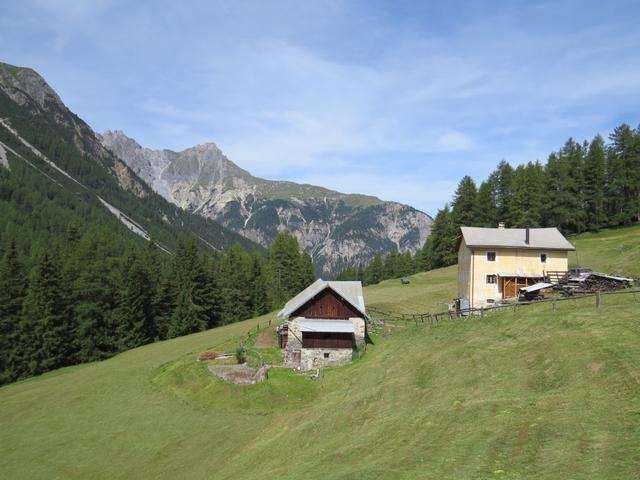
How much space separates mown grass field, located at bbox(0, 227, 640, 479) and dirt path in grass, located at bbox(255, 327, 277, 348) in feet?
11.0

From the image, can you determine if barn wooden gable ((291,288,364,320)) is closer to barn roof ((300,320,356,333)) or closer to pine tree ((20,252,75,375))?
barn roof ((300,320,356,333))

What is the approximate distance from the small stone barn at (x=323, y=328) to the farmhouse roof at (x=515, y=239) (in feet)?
47.6

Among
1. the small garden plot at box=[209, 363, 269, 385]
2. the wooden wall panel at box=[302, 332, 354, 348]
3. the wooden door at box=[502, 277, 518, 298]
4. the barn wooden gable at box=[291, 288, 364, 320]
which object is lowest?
the small garden plot at box=[209, 363, 269, 385]

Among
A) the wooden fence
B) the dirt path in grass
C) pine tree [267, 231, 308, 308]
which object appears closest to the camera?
the wooden fence

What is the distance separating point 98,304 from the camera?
70.5 meters

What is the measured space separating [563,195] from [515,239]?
44.8 m

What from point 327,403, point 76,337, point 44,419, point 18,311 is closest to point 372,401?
point 327,403

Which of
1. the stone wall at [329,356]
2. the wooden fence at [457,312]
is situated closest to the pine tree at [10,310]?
the stone wall at [329,356]

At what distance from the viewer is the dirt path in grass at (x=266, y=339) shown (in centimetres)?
4972

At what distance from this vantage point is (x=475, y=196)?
102m

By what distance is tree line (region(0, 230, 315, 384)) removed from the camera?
6375 cm

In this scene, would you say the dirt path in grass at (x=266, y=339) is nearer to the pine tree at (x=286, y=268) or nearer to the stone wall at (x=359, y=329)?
the stone wall at (x=359, y=329)

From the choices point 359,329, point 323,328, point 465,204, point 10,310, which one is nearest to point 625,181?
point 465,204

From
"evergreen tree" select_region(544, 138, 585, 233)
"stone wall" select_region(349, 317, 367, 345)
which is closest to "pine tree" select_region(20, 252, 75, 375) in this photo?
"stone wall" select_region(349, 317, 367, 345)
